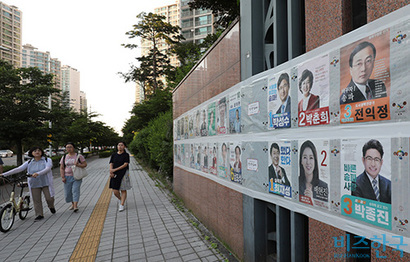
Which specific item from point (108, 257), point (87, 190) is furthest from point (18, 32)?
point (108, 257)

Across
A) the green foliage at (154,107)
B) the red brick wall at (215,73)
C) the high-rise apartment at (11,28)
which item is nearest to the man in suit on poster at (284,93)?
the red brick wall at (215,73)

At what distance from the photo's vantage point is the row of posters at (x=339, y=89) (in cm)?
145

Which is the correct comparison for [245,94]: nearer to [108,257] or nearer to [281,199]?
[281,199]

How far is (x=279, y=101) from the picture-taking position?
8.16ft

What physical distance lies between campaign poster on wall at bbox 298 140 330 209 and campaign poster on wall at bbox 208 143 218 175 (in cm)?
217

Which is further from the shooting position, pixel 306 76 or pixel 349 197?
pixel 306 76

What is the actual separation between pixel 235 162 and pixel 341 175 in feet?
6.08

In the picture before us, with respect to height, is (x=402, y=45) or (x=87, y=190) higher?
(x=402, y=45)

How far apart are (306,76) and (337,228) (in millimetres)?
1275

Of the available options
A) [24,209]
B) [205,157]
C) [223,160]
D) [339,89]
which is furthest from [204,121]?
[24,209]

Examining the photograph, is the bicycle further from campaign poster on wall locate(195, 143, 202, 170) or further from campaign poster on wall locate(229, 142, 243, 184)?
campaign poster on wall locate(229, 142, 243, 184)

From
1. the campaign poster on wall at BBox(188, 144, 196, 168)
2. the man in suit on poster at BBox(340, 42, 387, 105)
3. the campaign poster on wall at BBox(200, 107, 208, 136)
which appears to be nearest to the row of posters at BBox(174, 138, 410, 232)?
the man in suit on poster at BBox(340, 42, 387, 105)

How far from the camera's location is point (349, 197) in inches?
68.8

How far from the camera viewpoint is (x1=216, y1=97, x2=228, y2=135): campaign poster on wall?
3883mm
